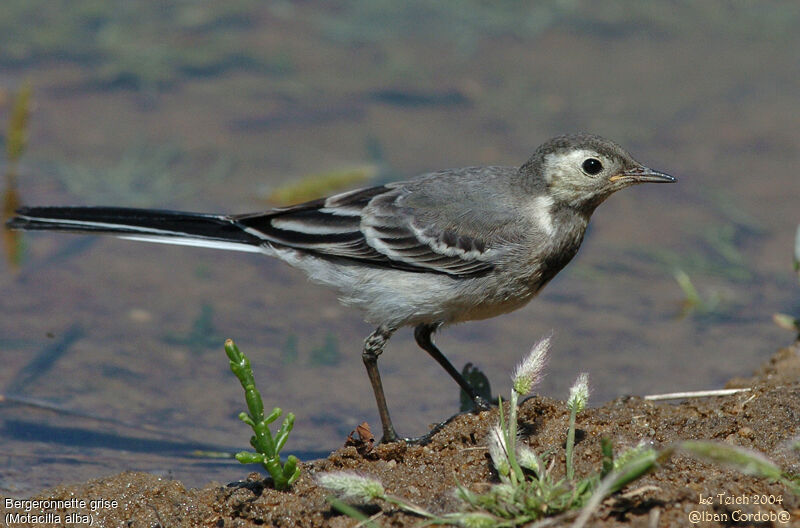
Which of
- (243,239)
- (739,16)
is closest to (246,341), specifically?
(243,239)

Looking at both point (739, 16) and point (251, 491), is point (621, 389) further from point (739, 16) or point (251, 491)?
point (739, 16)

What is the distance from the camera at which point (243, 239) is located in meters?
6.70

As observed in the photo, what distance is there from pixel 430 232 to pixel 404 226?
19 centimetres

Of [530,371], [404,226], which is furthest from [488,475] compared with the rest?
[404,226]

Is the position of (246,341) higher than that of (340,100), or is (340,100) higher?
(340,100)

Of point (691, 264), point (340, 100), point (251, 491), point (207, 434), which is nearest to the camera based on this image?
point (251, 491)

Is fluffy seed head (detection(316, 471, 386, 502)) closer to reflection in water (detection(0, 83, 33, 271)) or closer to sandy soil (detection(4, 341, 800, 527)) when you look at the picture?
sandy soil (detection(4, 341, 800, 527))

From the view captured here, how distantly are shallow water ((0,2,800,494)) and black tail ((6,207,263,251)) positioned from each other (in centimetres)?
126

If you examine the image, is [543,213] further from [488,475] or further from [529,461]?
[529,461]

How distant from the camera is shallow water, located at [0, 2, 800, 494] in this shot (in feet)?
23.0

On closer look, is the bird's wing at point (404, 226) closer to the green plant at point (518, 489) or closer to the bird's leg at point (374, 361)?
the bird's leg at point (374, 361)

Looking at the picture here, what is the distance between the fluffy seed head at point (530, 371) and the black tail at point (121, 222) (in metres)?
2.91

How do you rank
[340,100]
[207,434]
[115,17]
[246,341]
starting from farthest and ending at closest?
[115,17]
[340,100]
[246,341]
[207,434]

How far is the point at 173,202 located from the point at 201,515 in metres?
5.56
